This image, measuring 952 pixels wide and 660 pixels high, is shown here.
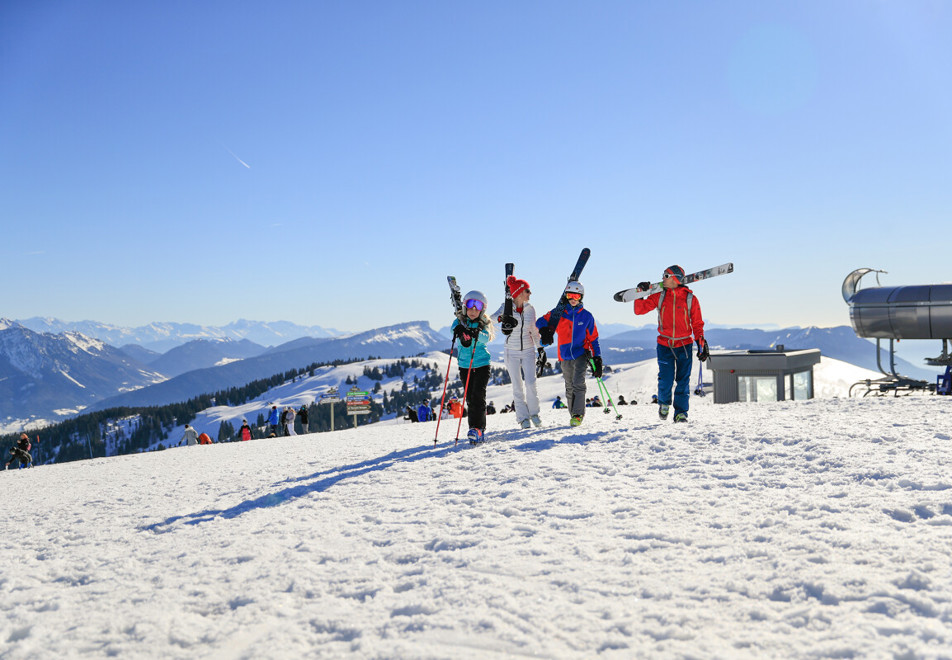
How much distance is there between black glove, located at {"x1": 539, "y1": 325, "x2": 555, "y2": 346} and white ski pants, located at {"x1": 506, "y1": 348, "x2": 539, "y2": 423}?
238mm

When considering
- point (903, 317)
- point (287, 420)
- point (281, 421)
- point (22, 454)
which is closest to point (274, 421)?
point (287, 420)

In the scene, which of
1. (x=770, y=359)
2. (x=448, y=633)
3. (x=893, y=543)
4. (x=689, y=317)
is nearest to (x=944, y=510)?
(x=893, y=543)

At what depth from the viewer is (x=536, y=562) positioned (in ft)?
12.6

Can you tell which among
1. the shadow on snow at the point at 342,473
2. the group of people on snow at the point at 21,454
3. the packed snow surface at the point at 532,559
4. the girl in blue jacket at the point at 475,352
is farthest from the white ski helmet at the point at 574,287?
the group of people on snow at the point at 21,454

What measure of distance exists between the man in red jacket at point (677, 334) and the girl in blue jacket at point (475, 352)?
300 cm

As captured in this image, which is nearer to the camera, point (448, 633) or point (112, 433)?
point (448, 633)

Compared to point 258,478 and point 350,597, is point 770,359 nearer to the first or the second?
point 258,478

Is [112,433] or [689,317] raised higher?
[689,317]

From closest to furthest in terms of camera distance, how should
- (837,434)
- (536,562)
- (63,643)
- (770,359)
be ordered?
(63,643)
(536,562)
(837,434)
(770,359)

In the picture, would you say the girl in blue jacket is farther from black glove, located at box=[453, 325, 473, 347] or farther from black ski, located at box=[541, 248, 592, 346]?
black ski, located at box=[541, 248, 592, 346]

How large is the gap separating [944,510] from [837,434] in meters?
3.02

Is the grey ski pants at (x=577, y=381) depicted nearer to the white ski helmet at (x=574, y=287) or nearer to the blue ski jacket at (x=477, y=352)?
the white ski helmet at (x=574, y=287)

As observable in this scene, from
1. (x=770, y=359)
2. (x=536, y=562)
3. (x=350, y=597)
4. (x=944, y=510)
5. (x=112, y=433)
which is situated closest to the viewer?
(x=350, y=597)

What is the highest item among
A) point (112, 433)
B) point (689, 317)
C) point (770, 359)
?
point (689, 317)
